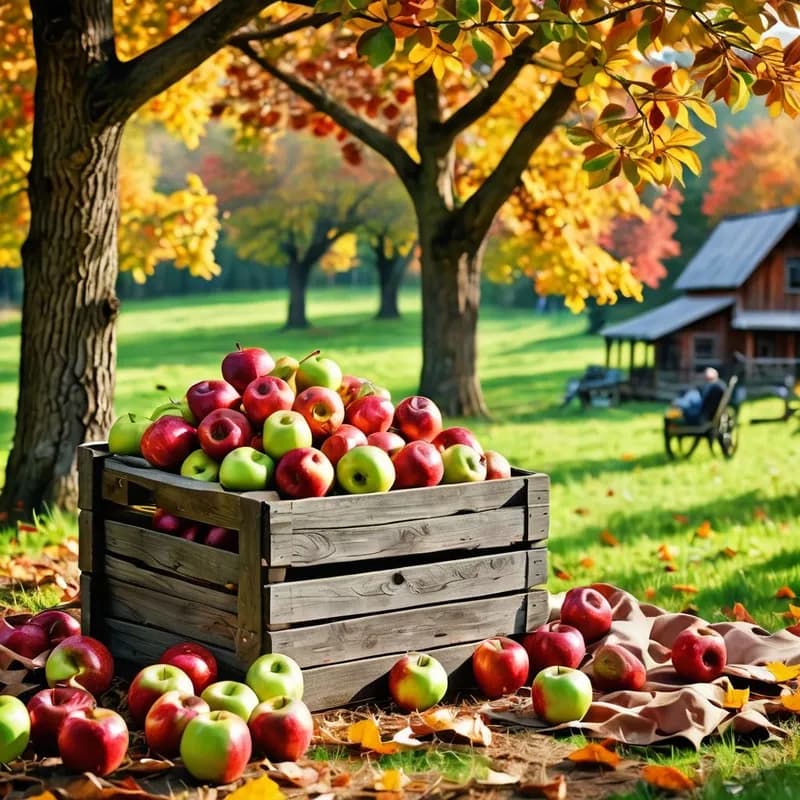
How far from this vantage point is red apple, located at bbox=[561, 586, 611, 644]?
5.20 meters

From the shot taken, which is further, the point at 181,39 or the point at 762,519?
the point at 762,519

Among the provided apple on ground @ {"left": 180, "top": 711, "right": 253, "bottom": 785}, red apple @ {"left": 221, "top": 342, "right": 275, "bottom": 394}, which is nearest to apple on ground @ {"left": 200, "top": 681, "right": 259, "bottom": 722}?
apple on ground @ {"left": 180, "top": 711, "right": 253, "bottom": 785}

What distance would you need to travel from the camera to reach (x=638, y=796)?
3588 millimetres

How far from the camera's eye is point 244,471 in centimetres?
438

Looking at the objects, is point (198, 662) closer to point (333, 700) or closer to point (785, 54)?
point (333, 700)

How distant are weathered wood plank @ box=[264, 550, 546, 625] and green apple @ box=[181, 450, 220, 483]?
0.61 meters

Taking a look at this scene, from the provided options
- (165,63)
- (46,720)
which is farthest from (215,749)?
(165,63)

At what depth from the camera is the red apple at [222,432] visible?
180 inches

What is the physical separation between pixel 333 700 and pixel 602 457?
1267 centimetres

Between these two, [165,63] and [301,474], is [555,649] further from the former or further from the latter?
[165,63]

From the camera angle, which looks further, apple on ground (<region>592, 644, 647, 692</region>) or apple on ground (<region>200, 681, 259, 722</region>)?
apple on ground (<region>592, 644, 647, 692</region>)

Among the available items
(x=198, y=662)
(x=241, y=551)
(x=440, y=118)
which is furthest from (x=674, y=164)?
(x=440, y=118)

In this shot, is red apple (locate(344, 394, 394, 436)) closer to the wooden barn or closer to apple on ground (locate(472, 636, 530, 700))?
apple on ground (locate(472, 636, 530, 700))

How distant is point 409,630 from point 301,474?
32.2 inches
